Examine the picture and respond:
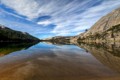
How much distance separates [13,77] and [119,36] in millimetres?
192953

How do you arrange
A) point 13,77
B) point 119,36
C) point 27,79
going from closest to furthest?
point 27,79
point 13,77
point 119,36

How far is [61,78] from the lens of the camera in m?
18.7

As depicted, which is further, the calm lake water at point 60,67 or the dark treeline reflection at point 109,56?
the dark treeline reflection at point 109,56

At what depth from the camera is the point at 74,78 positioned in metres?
18.8

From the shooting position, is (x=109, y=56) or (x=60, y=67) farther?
(x=109, y=56)

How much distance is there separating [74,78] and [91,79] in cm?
193

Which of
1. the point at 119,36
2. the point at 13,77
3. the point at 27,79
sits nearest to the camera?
the point at 27,79

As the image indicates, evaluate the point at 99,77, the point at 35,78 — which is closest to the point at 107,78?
the point at 99,77

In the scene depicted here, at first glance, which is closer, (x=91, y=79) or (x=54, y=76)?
(x=91, y=79)

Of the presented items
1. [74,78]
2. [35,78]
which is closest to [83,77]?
[74,78]

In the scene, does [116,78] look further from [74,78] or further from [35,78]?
[35,78]

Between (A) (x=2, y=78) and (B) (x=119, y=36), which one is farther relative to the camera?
(B) (x=119, y=36)

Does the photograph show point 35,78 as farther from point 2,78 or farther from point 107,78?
point 107,78

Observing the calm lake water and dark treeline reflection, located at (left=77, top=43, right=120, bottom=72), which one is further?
dark treeline reflection, located at (left=77, top=43, right=120, bottom=72)
